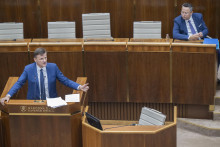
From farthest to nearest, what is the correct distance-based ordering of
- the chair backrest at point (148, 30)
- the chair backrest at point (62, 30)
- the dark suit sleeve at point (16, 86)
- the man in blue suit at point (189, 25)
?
the chair backrest at point (62, 30) < the chair backrest at point (148, 30) < the man in blue suit at point (189, 25) < the dark suit sleeve at point (16, 86)

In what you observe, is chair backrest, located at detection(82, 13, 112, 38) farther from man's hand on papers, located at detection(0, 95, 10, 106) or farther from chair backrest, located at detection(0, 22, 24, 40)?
man's hand on papers, located at detection(0, 95, 10, 106)

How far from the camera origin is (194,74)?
175 inches

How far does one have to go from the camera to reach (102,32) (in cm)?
525

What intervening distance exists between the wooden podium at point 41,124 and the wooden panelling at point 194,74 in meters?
1.32

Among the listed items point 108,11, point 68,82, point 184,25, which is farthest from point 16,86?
point 108,11

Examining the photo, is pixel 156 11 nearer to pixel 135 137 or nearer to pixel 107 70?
pixel 107 70

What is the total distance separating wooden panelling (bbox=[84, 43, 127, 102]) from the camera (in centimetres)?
455

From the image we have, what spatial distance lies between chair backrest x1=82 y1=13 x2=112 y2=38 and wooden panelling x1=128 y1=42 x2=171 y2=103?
2.66ft

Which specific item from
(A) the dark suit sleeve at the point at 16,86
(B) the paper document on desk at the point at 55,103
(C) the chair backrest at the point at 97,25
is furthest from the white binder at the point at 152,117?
(C) the chair backrest at the point at 97,25

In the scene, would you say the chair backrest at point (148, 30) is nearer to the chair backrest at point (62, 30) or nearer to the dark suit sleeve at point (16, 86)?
the chair backrest at point (62, 30)

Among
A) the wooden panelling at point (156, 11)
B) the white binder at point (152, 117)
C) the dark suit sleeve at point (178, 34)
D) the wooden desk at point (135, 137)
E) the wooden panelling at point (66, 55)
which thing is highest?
the wooden panelling at point (156, 11)

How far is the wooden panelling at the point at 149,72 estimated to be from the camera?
14.7 feet

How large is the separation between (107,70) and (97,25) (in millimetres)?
865

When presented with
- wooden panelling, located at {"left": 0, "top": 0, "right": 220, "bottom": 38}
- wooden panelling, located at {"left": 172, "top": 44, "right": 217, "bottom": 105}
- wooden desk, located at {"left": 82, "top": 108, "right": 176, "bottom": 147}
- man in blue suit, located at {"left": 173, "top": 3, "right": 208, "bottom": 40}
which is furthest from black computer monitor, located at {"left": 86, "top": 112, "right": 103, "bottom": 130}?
wooden panelling, located at {"left": 0, "top": 0, "right": 220, "bottom": 38}
